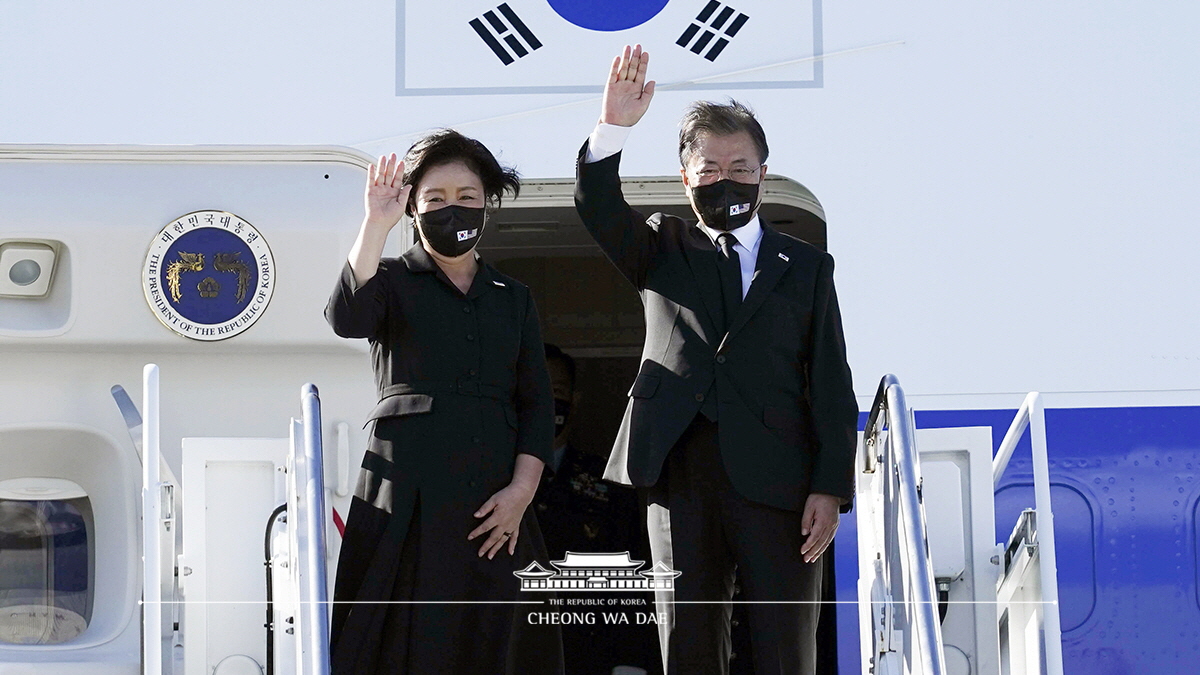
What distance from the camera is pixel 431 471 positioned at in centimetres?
319

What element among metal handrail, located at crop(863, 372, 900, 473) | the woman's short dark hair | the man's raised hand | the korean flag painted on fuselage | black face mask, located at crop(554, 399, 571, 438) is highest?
the korean flag painted on fuselage

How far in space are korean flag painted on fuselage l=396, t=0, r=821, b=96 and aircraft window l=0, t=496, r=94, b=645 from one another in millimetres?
1475

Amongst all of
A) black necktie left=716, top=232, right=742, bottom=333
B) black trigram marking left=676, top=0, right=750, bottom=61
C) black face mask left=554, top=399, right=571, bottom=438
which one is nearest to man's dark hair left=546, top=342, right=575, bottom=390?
black face mask left=554, top=399, right=571, bottom=438

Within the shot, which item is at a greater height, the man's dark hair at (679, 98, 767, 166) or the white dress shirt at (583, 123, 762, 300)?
the man's dark hair at (679, 98, 767, 166)

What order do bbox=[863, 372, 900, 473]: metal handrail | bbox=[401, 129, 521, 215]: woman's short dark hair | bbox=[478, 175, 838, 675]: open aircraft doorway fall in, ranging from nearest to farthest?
bbox=[401, 129, 521, 215]: woman's short dark hair < bbox=[863, 372, 900, 473]: metal handrail < bbox=[478, 175, 838, 675]: open aircraft doorway

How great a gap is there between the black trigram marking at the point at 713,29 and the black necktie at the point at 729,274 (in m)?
0.96

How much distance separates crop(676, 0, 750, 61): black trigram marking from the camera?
13.5 ft

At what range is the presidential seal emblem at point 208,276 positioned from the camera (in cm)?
412

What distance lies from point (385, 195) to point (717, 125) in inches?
26.2

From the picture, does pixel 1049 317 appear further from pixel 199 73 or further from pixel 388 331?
pixel 199 73

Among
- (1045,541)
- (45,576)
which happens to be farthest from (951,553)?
(45,576)

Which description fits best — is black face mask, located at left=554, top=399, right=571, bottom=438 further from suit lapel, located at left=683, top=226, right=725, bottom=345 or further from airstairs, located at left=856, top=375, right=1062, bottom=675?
suit lapel, located at left=683, top=226, right=725, bottom=345

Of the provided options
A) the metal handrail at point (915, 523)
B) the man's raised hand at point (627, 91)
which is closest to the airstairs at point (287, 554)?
the metal handrail at point (915, 523)

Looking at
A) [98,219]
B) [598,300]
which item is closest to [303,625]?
[98,219]
